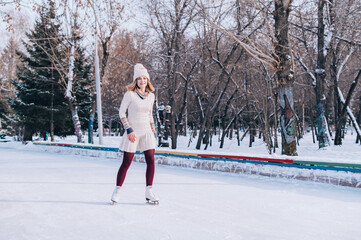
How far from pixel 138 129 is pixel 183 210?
1.26m

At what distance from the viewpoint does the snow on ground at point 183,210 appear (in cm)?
319

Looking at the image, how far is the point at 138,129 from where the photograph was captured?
176 inches

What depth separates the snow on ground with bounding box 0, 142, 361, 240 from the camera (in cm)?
319

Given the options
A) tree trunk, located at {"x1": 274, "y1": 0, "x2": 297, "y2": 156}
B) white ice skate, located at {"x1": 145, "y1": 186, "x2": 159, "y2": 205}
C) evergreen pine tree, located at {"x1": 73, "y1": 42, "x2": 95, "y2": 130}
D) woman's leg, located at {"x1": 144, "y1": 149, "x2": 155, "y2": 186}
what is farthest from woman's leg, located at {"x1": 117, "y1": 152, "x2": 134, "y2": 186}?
evergreen pine tree, located at {"x1": 73, "y1": 42, "x2": 95, "y2": 130}

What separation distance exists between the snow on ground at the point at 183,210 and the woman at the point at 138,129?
12.9 inches

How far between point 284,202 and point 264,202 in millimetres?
293

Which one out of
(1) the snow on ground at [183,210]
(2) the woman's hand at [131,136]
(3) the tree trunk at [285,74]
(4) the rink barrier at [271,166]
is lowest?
(1) the snow on ground at [183,210]

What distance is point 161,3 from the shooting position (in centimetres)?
1716

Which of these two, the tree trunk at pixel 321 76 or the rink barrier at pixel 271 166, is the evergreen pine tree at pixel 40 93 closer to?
the rink barrier at pixel 271 166

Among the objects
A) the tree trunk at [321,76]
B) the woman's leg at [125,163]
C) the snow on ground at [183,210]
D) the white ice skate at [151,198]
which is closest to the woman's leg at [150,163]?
the white ice skate at [151,198]

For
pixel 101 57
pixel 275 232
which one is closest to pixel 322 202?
pixel 275 232

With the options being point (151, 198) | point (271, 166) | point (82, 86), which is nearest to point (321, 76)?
point (271, 166)

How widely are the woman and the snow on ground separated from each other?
327mm

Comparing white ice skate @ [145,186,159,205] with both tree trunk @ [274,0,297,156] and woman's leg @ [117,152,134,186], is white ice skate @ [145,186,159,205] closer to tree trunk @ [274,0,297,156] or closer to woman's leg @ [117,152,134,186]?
woman's leg @ [117,152,134,186]
